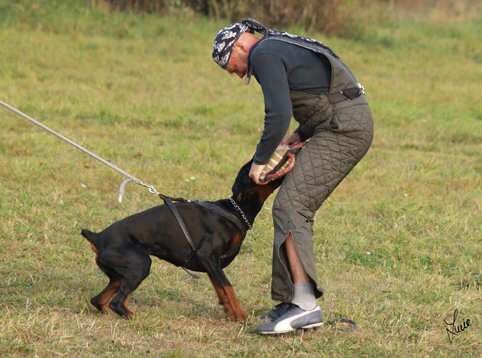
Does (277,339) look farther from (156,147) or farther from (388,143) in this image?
(388,143)

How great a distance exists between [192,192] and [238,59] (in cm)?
302

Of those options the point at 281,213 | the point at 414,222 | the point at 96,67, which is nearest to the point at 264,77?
the point at 281,213

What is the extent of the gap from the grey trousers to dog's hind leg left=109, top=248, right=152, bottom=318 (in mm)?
713

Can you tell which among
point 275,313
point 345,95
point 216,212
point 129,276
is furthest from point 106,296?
point 345,95

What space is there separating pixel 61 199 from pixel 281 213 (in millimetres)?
2913

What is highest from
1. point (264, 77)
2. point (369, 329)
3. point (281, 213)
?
point (264, 77)

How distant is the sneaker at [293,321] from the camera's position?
162 inches

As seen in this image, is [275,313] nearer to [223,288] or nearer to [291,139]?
[223,288]

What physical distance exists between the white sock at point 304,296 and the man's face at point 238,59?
118cm

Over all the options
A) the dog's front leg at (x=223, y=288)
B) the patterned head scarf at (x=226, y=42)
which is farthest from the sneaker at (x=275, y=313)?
the patterned head scarf at (x=226, y=42)

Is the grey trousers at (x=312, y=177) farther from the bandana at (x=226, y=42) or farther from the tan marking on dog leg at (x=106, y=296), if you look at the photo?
the tan marking on dog leg at (x=106, y=296)

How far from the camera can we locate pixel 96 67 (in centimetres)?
1180

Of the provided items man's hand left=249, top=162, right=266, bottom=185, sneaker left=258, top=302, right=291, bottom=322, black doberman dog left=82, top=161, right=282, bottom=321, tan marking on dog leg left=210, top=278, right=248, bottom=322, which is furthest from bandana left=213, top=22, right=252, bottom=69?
sneaker left=258, top=302, right=291, bottom=322

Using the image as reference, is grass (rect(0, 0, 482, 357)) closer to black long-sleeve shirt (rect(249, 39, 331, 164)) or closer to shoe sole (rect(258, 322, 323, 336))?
shoe sole (rect(258, 322, 323, 336))
